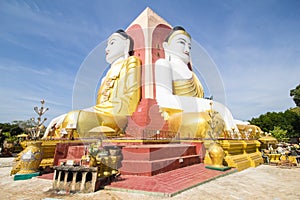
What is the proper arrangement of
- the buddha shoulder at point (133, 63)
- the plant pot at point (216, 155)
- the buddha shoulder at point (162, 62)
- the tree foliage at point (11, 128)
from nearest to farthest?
the plant pot at point (216, 155), the buddha shoulder at point (133, 63), the buddha shoulder at point (162, 62), the tree foliage at point (11, 128)

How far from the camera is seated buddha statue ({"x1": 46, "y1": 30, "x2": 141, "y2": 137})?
30.4 feet

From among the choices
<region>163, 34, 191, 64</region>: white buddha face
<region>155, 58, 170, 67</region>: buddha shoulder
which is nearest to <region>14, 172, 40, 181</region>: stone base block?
<region>155, 58, 170, 67</region>: buddha shoulder

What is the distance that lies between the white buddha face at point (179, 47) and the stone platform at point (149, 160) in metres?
10.4

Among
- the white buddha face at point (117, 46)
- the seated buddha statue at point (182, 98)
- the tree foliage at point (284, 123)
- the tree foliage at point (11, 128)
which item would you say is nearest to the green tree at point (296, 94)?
the tree foliage at point (284, 123)

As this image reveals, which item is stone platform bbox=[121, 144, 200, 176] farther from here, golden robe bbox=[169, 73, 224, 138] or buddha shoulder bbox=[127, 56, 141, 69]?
buddha shoulder bbox=[127, 56, 141, 69]

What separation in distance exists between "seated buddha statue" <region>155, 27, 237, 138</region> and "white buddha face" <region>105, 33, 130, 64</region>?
119 inches

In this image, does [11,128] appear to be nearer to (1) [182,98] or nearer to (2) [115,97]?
(2) [115,97]

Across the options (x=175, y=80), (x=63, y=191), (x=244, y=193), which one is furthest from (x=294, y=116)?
(x=63, y=191)

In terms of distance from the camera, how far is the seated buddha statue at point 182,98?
9.91 meters

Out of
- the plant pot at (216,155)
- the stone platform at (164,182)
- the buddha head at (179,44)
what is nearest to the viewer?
the stone platform at (164,182)

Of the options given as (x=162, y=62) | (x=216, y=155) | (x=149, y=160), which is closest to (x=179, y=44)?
(x=162, y=62)

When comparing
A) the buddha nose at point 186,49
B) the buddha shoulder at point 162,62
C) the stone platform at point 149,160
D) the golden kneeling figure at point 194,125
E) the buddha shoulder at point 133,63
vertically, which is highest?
the buddha nose at point 186,49

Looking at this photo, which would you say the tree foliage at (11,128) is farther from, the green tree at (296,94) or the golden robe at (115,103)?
the green tree at (296,94)

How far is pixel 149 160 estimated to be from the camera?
565cm
